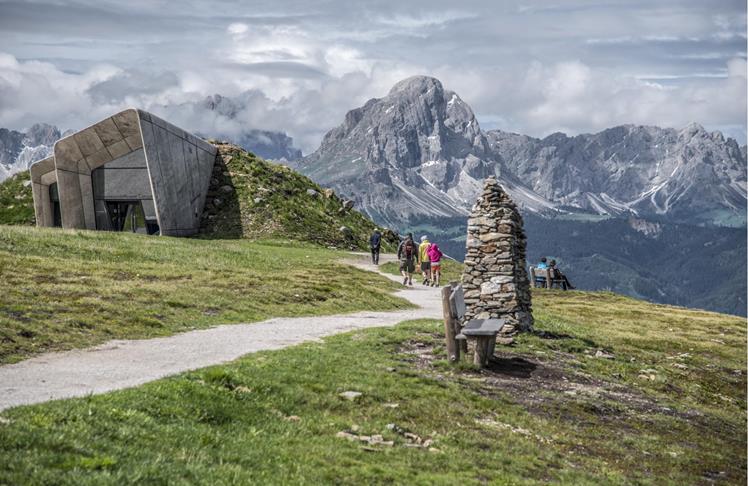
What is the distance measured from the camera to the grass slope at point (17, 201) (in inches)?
3305

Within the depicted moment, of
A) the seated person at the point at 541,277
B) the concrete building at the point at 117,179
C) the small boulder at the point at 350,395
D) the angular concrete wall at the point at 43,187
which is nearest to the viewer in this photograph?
the small boulder at the point at 350,395

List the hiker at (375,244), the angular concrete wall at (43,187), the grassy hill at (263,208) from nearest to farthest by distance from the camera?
the hiker at (375,244) → the angular concrete wall at (43,187) → the grassy hill at (263,208)

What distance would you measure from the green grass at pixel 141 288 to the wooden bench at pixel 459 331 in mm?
10071

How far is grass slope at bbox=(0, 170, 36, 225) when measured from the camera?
275 feet

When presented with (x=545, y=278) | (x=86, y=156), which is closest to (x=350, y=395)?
(x=545, y=278)

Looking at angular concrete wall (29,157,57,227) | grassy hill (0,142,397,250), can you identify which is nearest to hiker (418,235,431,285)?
grassy hill (0,142,397,250)

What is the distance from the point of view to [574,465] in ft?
60.7

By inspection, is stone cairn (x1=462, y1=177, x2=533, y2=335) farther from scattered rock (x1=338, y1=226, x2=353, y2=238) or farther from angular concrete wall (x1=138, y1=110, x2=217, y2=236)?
scattered rock (x1=338, y1=226, x2=353, y2=238)

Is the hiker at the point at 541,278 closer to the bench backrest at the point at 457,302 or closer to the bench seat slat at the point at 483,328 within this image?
the bench seat slat at the point at 483,328

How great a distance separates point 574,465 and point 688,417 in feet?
34.0

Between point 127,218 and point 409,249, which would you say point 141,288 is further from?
point 127,218

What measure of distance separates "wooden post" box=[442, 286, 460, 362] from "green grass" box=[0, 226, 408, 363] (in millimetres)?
9995

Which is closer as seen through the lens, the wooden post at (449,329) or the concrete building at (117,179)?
the wooden post at (449,329)

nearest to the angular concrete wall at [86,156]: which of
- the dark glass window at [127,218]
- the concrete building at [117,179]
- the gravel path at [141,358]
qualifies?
the concrete building at [117,179]
